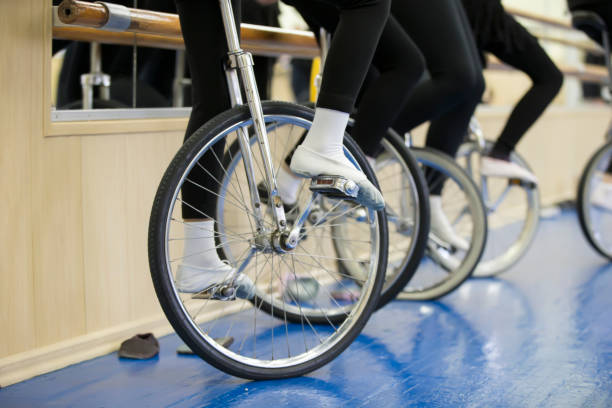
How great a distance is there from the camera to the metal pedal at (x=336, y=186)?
1.19m

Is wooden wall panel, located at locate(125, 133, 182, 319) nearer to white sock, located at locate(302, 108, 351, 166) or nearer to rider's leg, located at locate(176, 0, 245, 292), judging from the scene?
rider's leg, located at locate(176, 0, 245, 292)

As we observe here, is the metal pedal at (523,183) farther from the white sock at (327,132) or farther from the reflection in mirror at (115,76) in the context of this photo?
the white sock at (327,132)

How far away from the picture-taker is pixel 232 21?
3.84ft

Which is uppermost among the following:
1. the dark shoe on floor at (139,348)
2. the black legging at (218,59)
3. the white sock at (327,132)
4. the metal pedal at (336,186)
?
the black legging at (218,59)

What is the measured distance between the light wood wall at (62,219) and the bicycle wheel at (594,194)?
144 cm

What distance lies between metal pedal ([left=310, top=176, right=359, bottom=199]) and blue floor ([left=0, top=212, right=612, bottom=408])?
13.9 inches

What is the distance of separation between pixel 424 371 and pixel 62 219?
74 centimetres

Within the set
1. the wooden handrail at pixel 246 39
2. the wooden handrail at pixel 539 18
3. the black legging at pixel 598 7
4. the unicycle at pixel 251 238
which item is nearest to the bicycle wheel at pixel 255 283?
the unicycle at pixel 251 238

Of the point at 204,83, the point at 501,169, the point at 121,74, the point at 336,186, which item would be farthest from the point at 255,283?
the point at 501,169

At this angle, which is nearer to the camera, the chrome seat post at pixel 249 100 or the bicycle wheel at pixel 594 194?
the chrome seat post at pixel 249 100

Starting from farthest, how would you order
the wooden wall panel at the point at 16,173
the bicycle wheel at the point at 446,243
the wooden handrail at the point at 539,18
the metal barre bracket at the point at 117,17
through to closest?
the wooden handrail at the point at 539,18
the bicycle wheel at the point at 446,243
the metal barre bracket at the point at 117,17
the wooden wall panel at the point at 16,173

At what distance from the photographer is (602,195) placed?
243 cm

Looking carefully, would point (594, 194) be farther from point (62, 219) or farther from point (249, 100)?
point (62, 219)

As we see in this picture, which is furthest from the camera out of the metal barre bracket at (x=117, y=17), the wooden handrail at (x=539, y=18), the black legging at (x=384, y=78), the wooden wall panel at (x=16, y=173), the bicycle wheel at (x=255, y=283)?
the wooden handrail at (x=539, y=18)
